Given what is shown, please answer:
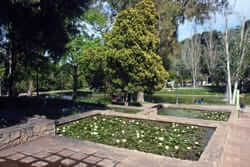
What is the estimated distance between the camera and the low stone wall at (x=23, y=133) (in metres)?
3.59

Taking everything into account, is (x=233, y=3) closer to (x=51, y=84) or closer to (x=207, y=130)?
(x=207, y=130)

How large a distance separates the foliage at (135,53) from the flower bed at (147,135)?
10.0 feet

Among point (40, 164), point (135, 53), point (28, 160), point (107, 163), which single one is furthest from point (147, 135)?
point (135, 53)

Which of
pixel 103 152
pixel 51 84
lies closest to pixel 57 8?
pixel 103 152

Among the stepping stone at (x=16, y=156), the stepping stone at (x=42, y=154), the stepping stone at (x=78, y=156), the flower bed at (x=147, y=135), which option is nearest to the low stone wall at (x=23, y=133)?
the stepping stone at (x=16, y=156)

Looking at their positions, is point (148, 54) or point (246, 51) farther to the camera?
point (246, 51)

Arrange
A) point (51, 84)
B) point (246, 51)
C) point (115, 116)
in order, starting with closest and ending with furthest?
point (115, 116) < point (246, 51) < point (51, 84)

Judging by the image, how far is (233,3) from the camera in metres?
14.7

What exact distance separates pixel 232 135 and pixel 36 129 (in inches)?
213

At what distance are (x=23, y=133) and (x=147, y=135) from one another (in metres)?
2.98

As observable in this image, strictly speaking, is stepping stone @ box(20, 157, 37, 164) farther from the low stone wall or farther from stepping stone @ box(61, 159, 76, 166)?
the low stone wall

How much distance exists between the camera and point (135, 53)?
8969 millimetres

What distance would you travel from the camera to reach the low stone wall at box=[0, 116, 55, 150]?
359cm

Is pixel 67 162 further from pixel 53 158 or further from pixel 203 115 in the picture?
pixel 203 115
